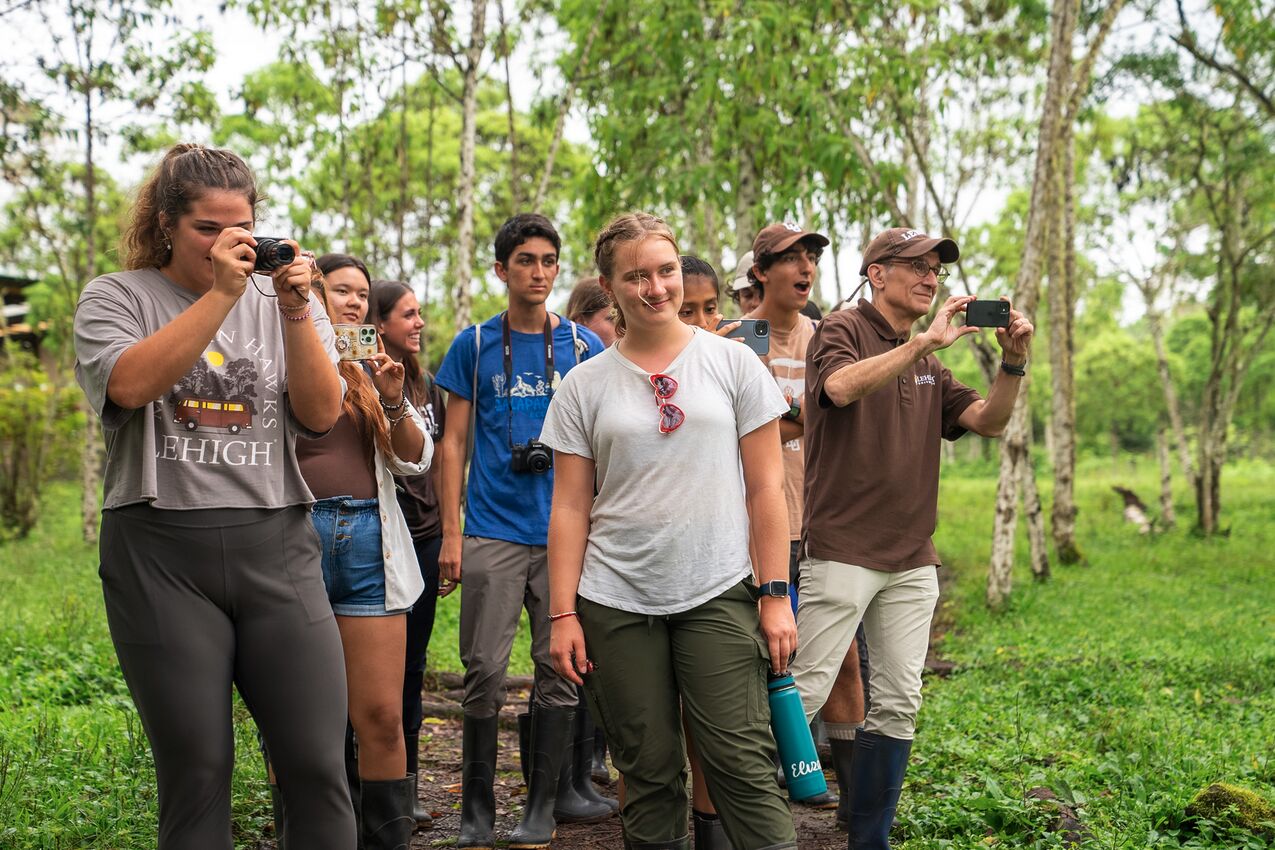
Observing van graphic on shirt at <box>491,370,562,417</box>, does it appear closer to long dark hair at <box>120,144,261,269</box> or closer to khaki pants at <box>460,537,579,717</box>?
khaki pants at <box>460,537,579,717</box>

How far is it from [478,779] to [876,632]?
1651 mm

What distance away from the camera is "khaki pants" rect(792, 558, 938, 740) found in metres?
4.08

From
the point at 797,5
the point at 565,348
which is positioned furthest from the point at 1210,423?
the point at 565,348

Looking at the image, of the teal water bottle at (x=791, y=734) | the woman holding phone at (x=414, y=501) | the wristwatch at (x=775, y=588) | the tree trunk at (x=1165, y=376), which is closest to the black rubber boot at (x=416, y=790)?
the woman holding phone at (x=414, y=501)

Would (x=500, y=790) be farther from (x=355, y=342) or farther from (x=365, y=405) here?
(x=355, y=342)

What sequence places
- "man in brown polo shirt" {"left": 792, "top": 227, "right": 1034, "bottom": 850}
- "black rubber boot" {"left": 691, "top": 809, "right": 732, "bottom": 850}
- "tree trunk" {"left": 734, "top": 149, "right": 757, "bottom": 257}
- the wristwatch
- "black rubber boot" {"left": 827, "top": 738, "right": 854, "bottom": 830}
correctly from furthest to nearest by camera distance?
"tree trunk" {"left": 734, "top": 149, "right": 757, "bottom": 257}
"black rubber boot" {"left": 827, "top": 738, "right": 854, "bottom": 830}
"man in brown polo shirt" {"left": 792, "top": 227, "right": 1034, "bottom": 850}
"black rubber boot" {"left": 691, "top": 809, "right": 732, "bottom": 850}
the wristwatch

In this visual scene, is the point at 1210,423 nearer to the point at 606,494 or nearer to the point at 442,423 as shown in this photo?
the point at 442,423

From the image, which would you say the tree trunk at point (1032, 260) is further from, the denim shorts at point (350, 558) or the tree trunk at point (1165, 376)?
the tree trunk at point (1165, 376)

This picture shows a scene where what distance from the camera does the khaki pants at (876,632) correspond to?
408 centimetres

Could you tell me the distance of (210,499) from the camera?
9.25 ft

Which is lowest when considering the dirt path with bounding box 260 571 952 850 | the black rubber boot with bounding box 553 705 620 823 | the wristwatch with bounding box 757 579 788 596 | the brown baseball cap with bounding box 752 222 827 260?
the dirt path with bounding box 260 571 952 850

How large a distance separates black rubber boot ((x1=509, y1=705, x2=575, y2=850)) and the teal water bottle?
1522mm

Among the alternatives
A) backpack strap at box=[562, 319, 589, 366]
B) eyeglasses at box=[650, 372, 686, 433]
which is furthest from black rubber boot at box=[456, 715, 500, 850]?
eyeglasses at box=[650, 372, 686, 433]

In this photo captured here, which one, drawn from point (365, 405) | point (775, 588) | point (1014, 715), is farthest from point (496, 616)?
point (1014, 715)
